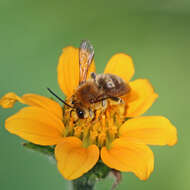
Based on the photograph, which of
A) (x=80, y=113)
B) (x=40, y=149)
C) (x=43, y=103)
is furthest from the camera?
(x=43, y=103)

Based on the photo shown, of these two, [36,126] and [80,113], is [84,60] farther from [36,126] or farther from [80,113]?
[36,126]

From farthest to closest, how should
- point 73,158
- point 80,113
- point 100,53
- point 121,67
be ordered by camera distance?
1. point 100,53
2. point 121,67
3. point 80,113
4. point 73,158

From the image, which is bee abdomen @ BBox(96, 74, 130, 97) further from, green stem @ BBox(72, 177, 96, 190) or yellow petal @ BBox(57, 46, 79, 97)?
green stem @ BBox(72, 177, 96, 190)

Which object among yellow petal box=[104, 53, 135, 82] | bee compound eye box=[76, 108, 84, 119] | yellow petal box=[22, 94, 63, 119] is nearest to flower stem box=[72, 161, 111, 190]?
bee compound eye box=[76, 108, 84, 119]

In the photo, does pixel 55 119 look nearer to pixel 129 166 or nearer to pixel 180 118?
pixel 129 166

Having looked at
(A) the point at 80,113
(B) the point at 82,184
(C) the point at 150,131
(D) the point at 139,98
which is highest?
(D) the point at 139,98

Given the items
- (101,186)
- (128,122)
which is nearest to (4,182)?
(101,186)

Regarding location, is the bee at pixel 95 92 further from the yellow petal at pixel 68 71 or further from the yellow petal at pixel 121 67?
the yellow petal at pixel 121 67

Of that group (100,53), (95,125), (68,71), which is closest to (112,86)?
(95,125)
